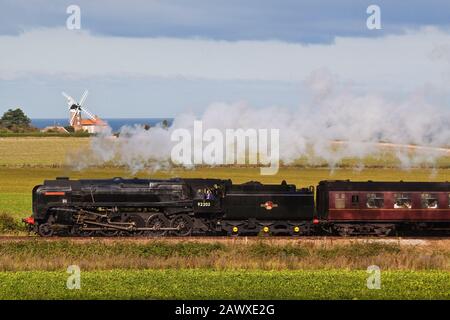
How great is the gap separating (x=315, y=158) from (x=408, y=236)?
141 ft

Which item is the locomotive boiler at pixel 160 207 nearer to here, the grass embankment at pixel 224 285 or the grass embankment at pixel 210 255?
→ the grass embankment at pixel 210 255

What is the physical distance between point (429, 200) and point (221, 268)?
14.0 metres

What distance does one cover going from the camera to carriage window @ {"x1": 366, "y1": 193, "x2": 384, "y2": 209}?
117 ft

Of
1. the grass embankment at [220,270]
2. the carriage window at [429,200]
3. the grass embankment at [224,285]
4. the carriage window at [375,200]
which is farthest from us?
the carriage window at [429,200]

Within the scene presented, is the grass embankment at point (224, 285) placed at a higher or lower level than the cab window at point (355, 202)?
lower

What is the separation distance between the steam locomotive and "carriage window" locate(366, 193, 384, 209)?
0.05m

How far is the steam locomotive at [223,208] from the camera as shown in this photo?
34.5m

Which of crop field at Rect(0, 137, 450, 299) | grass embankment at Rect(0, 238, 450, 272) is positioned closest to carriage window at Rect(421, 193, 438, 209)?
crop field at Rect(0, 137, 450, 299)

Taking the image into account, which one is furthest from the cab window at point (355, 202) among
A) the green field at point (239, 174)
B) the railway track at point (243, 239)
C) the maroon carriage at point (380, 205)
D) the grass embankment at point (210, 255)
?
the green field at point (239, 174)

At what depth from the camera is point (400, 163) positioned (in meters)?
81.2

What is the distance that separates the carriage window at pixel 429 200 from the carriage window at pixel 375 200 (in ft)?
7.10

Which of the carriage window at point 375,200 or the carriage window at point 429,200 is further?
the carriage window at point 429,200

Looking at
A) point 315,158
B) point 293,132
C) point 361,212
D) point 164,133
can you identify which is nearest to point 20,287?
point 361,212

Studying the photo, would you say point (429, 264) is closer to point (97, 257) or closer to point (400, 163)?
point (97, 257)
